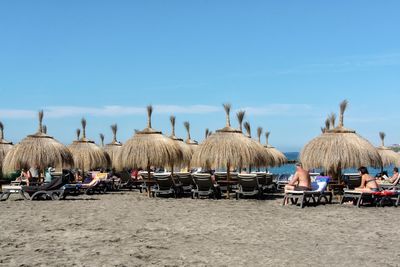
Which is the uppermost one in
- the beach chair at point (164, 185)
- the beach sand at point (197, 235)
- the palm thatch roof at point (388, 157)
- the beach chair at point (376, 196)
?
the palm thatch roof at point (388, 157)

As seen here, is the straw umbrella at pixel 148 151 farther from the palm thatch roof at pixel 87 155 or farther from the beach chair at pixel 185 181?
the palm thatch roof at pixel 87 155

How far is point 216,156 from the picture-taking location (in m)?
16.7

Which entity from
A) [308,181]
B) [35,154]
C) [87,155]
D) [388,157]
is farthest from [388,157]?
[35,154]

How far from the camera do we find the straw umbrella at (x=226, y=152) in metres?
16.6

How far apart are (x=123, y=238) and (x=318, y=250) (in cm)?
326

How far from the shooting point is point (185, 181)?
1753cm

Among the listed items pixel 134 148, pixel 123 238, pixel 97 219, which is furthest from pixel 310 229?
pixel 134 148

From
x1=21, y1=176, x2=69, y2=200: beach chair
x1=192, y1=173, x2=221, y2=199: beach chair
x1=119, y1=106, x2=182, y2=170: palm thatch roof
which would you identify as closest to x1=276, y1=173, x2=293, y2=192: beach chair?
x1=192, y1=173, x2=221, y2=199: beach chair

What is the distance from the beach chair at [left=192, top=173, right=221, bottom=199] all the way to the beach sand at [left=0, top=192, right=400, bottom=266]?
7.14 feet

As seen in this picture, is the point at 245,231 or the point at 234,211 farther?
the point at 234,211

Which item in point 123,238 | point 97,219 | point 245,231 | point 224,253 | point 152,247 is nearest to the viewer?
point 224,253

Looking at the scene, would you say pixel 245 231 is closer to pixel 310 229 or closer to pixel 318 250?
pixel 310 229

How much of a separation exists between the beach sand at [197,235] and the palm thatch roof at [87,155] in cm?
941

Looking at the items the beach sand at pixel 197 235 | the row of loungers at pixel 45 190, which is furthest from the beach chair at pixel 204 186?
the row of loungers at pixel 45 190
